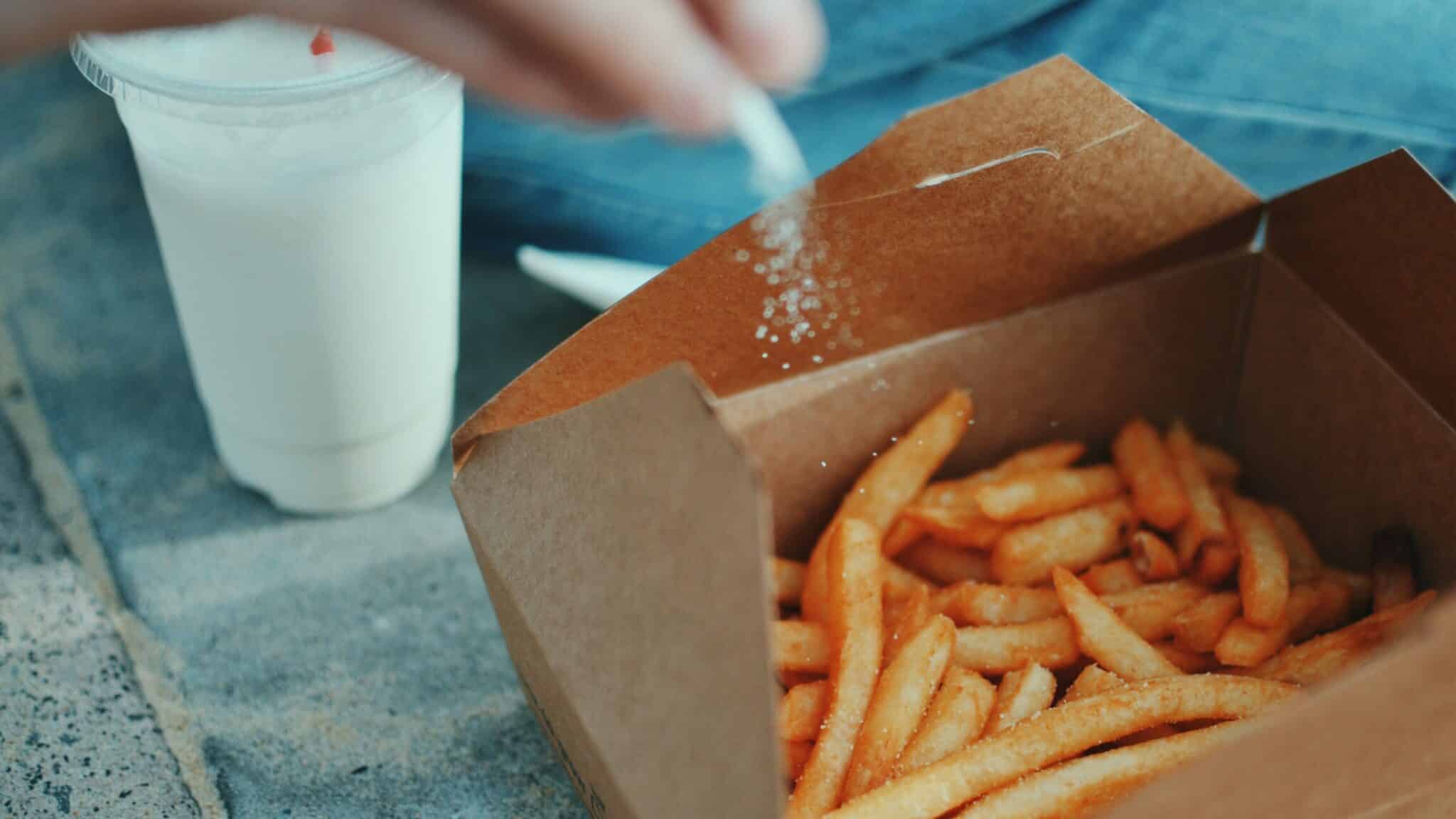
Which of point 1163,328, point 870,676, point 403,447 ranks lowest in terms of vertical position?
point 403,447

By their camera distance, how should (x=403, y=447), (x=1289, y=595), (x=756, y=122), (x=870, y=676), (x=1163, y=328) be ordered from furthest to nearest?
(x=403, y=447) < (x=1163, y=328) < (x=1289, y=595) < (x=870, y=676) < (x=756, y=122)

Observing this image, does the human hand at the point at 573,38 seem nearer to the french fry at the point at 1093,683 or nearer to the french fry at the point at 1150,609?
the french fry at the point at 1093,683

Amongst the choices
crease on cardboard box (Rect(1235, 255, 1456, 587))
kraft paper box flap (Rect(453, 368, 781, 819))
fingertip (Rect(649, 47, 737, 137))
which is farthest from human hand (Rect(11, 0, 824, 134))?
crease on cardboard box (Rect(1235, 255, 1456, 587))

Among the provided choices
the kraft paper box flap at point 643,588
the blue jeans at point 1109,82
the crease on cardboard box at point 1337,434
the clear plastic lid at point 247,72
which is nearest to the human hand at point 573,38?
the kraft paper box flap at point 643,588

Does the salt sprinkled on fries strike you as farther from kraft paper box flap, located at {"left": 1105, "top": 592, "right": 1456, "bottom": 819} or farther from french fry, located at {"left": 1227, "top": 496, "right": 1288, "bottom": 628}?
kraft paper box flap, located at {"left": 1105, "top": 592, "right": 1456, "bottom": 819}

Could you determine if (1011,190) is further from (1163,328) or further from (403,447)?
(403,447)

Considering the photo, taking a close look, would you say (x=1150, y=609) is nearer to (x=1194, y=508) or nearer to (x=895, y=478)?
(x=1194, y=508)

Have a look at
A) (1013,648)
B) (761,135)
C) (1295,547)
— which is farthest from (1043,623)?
(761,135)

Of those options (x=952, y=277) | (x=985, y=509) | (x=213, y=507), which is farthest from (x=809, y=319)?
(x=213, y=507)
